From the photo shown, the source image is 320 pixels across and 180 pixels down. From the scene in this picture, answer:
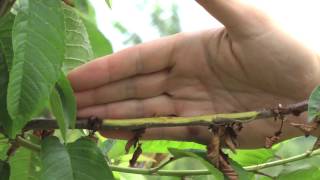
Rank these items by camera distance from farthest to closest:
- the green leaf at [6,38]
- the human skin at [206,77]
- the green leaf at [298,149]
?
the green leaf at [298,149], the human skin at [206,77], the green leaf at [6,38]

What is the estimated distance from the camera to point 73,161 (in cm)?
72

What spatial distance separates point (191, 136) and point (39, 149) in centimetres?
29

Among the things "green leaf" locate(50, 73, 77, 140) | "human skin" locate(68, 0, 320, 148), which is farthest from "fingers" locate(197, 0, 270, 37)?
"green leaf" locate(50, 73, 77, 140)

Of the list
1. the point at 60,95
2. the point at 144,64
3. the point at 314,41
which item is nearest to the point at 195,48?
the point at 144,64

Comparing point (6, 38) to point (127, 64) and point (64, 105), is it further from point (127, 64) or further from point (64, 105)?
point (127, 64)

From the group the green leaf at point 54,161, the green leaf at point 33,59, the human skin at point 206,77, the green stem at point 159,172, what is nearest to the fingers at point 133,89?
the human skin at point 206,77

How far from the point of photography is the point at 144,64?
1.04 metres

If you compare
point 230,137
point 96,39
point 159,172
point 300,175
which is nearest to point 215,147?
point 230,137

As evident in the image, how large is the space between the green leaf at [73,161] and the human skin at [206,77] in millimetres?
146

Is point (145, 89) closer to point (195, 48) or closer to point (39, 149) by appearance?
point (195, 48)

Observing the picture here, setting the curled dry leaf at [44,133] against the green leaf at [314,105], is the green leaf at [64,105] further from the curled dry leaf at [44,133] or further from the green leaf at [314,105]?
the green leaf at [314,105]

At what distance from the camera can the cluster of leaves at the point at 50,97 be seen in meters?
0.60

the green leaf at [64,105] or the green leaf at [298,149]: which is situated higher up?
the green leaf at [64,105]

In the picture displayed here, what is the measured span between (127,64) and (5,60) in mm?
348
